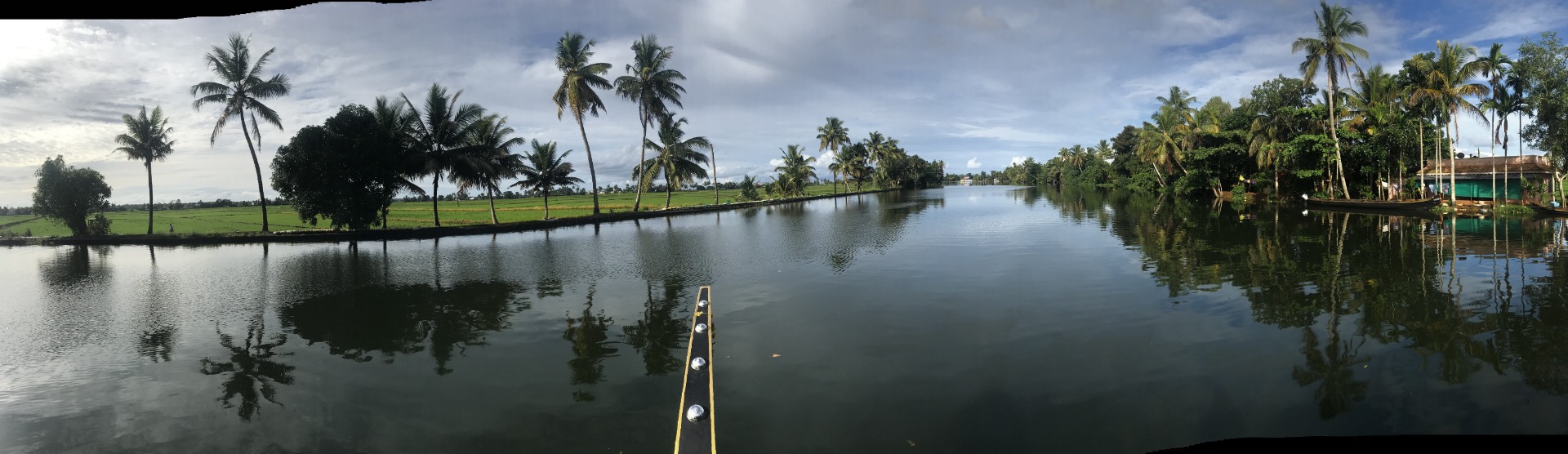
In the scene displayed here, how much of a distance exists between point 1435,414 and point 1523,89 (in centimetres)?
3219

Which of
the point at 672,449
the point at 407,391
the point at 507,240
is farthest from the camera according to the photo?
the point at 507,240

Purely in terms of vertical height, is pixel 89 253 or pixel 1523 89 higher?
pixel 1523 89

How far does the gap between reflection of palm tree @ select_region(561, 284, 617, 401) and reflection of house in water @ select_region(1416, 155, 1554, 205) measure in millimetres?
35716

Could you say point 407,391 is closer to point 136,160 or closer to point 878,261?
point 878,261

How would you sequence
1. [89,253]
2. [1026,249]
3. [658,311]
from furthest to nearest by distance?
[89,253], [1026,249], [658,311]

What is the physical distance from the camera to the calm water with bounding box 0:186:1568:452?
14.6ft

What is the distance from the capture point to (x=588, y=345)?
6887mm

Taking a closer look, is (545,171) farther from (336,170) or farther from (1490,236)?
(1490,236)

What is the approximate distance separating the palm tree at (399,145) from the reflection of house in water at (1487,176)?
142 feet

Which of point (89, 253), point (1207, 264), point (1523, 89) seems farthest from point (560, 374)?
point (1523, 89)

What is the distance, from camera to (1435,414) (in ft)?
14.0

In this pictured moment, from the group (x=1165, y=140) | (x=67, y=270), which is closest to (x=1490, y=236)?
(x=1165, y=140)

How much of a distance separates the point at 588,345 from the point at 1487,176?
42.2 m

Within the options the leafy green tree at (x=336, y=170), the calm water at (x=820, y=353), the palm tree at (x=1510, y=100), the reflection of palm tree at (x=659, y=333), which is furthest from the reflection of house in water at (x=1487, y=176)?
the leafy green tree at (x=336, y=170)
